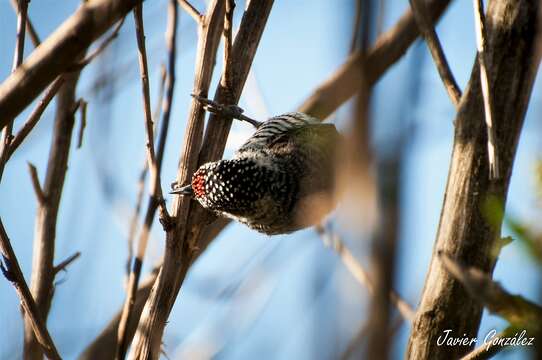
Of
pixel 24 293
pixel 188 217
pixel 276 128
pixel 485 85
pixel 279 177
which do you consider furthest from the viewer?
pixel 276 128

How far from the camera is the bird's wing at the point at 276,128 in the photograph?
482cm

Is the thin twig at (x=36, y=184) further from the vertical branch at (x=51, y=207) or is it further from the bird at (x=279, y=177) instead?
the bird at (x=279, y=177)

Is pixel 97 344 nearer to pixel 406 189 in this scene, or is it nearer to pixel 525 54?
pixel 525 54

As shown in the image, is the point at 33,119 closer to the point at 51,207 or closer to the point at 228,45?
the point at 51,207

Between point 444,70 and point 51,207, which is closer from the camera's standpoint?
point 444,70

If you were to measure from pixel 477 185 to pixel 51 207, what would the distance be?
85.3 inches

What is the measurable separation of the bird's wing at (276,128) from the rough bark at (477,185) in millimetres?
1939

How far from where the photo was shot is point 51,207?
3.68m

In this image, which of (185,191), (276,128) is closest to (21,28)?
(185,191)

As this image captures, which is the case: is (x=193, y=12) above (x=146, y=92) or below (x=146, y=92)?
above

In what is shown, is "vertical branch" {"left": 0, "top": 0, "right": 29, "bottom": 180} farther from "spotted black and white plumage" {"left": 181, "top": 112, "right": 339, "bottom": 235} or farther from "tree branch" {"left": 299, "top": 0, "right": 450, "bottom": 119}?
"tree branch" {"left": 299, "top": 0, "right": 450, "bottom": 119}

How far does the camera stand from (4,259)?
2.80m

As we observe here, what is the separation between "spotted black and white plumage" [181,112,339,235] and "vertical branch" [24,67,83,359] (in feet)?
2.79

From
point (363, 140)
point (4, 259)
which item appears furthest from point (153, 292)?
point (363, 140)
